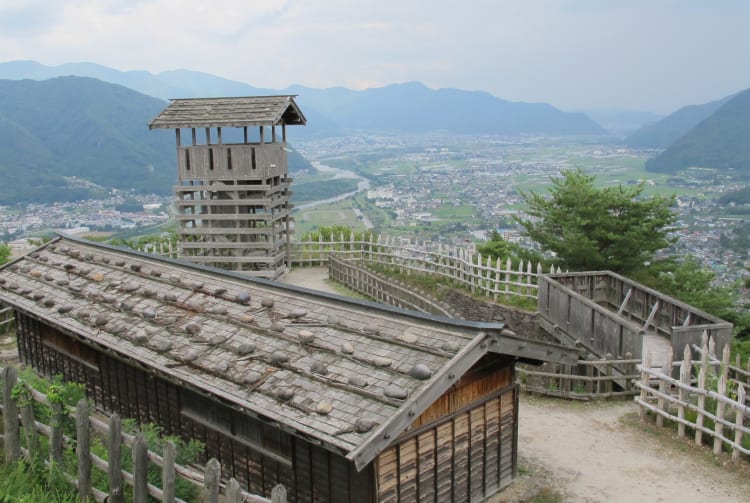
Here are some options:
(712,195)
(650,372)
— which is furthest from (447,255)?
(712,195)

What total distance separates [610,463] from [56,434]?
8.89 metres

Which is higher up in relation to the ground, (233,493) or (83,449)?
(233,493)

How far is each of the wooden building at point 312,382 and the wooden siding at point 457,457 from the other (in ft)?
0.07

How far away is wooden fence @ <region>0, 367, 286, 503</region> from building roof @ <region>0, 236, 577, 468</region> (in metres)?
1.04

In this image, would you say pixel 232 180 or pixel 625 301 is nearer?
pixel 625 301

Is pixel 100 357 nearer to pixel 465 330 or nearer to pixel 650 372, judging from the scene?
pixel 465 330

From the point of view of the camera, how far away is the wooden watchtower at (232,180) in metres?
23.8

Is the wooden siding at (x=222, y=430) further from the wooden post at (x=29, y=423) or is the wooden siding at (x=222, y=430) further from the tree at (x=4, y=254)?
the tree at (x=4, y=254)

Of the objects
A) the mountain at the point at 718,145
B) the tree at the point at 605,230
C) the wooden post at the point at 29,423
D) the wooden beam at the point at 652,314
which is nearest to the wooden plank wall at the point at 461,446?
the wooden post at the point at 29,423

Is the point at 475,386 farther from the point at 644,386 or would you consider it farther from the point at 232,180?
the point at 232,180

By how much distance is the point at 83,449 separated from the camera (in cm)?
862

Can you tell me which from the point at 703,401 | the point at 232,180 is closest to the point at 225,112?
the point at 232,180

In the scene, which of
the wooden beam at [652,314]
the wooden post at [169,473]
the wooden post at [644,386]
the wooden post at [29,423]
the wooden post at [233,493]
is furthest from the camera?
the wooden beam at [652,314]

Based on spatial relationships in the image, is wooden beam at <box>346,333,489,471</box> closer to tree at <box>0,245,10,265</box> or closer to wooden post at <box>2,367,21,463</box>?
wooden post at <box>2,367,21,463</box>
